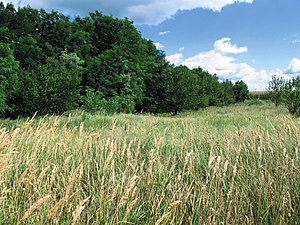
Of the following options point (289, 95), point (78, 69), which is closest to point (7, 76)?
point (78, 69)

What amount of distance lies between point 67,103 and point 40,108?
6.97 feet

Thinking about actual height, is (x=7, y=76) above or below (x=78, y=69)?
below

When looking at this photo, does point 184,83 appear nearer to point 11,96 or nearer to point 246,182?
point 11,96

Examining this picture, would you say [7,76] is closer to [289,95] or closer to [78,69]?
[78,69]

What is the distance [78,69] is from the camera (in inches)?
961

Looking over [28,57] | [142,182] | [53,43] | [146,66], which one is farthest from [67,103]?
[142,182]

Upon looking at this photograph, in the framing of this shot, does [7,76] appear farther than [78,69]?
No

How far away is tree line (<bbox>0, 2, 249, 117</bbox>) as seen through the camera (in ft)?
67.4

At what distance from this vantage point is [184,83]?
3212 centimetres

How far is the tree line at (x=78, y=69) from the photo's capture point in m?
20.5

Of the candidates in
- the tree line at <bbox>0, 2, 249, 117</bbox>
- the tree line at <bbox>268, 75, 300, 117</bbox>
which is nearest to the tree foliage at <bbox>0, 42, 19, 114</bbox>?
the tree line at <bbox>0, 2, 249, 117</bbox>

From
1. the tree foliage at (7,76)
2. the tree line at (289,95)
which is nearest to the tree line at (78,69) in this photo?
the tree foliage at (7,76)

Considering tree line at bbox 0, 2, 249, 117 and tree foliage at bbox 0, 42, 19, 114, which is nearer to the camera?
tree foliage at bbox 0, 42, 19, 114

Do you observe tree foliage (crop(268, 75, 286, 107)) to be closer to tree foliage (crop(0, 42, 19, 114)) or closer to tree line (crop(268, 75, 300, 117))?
tree line (crop(268, 75, 300, 117))
